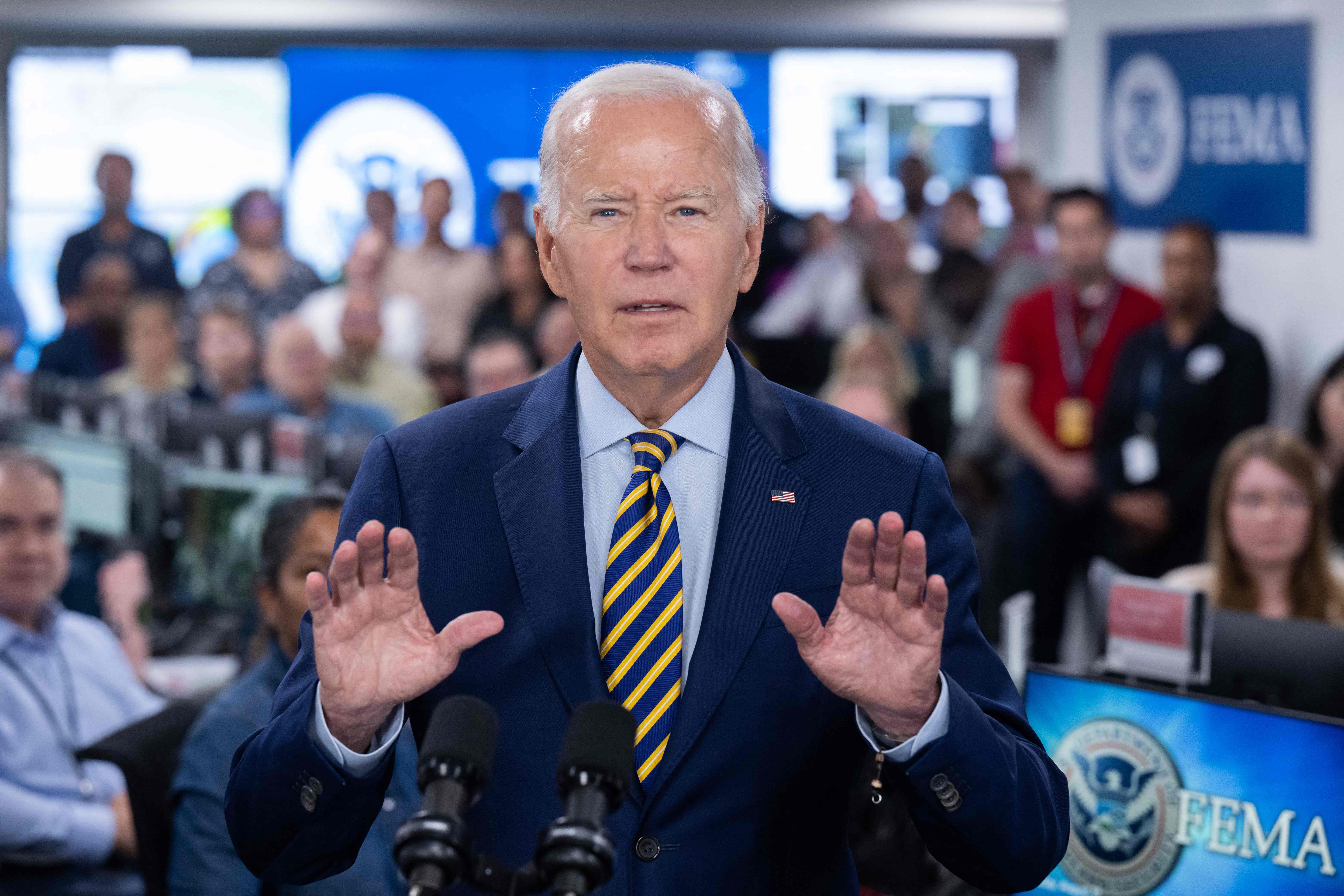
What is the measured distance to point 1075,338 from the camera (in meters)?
5.63

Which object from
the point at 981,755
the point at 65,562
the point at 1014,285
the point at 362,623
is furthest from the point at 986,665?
the point at 1014,285

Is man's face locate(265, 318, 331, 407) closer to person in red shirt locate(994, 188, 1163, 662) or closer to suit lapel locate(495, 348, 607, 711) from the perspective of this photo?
person in red shirt locate(994, 188, 1163, 662)

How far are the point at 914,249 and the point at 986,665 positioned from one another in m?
9.47

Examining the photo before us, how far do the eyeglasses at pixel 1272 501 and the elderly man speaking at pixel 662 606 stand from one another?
2.29 meters

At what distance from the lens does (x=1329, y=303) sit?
525 centimetres

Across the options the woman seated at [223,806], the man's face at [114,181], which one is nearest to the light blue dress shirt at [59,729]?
the woman seated at [223,806]

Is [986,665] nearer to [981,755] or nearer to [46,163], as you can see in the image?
[981,755]

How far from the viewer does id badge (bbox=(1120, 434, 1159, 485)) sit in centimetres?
529

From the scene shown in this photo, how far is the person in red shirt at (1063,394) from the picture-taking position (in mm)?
5527

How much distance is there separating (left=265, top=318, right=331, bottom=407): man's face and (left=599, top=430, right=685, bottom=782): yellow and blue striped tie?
4.54m

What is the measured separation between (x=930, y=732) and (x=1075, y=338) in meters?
4.59

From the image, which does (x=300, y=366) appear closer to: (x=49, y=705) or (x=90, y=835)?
(x=49, y=705)

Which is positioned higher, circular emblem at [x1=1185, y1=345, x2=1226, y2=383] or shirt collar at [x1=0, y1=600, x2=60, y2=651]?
circular emblem at [x1=1185, y1=345, x2=1226, y2=383]

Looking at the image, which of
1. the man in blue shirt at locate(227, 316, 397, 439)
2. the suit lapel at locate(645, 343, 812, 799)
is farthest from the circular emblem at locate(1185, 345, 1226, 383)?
the suit lapel at locate(645, 343, 812, 799)
